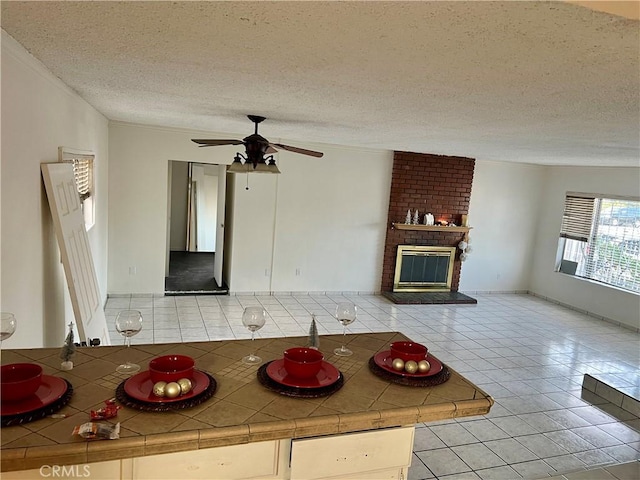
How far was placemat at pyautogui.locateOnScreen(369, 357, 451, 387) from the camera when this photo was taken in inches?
69.0

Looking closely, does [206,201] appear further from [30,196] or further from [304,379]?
[304,379]

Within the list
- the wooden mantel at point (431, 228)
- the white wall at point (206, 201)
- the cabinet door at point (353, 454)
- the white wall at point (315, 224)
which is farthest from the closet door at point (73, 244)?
the white wall at point (206, 201)

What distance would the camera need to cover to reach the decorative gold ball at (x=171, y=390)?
147 cm

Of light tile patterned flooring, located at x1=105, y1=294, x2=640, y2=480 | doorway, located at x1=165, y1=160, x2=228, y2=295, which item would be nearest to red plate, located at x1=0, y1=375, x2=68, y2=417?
light tile patterned flooring, located at x1=105, y1=294, x2=640, y2=480

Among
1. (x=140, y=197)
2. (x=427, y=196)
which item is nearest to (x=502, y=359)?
(x=427, y=196)

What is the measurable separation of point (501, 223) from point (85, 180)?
6.76 m

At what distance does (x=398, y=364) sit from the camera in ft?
6.00

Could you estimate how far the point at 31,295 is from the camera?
232 cm

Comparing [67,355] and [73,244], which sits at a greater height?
[73,244]

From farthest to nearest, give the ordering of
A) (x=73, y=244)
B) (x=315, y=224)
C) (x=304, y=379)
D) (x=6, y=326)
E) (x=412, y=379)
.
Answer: (x=315, y=224), (x=73, y=244), (x=412, y=379), (x=304, y=379), (x=6, y=326)

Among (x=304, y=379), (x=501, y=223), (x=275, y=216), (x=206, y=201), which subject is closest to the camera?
(x=304, y=379)

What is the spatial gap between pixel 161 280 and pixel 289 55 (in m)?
5.15

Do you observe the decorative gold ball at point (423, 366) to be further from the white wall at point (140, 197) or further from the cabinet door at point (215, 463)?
the white wall at point (140, 197)

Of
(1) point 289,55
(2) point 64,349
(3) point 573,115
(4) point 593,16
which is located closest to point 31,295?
(2) point 64,349
